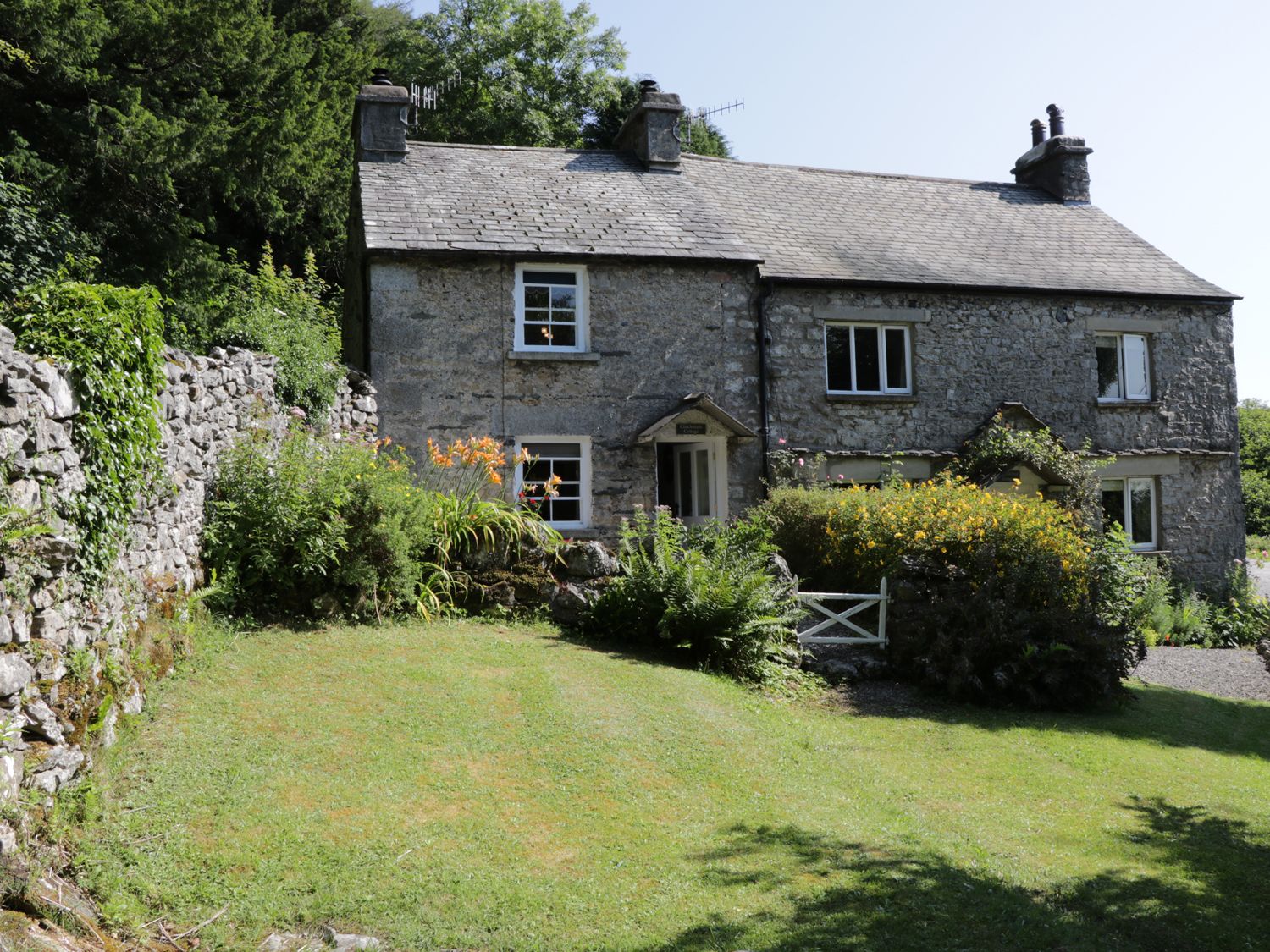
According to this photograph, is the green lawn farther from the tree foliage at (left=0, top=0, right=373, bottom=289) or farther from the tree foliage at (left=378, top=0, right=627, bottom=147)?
the tree foliage at (left=378, top=0, right=627, bottom=147)

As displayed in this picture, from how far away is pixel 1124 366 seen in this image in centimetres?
Answer: 1788

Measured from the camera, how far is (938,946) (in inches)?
184

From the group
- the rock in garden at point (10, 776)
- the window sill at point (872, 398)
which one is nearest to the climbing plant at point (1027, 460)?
the window sill at point (872, 398)

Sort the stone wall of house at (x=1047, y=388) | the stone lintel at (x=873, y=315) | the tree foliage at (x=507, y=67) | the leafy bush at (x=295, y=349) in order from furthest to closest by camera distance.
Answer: the tree foliage at (x=507, y=67), the stone lintel at (x=873, y=315), the stone wall of house at (x=1047, y=388), the leafy bush at (x=295, y=349)

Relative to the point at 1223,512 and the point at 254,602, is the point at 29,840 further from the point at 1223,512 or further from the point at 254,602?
the point at 1223,512

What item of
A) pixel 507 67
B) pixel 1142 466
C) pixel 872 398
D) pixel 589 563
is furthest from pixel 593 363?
pixel 507 67

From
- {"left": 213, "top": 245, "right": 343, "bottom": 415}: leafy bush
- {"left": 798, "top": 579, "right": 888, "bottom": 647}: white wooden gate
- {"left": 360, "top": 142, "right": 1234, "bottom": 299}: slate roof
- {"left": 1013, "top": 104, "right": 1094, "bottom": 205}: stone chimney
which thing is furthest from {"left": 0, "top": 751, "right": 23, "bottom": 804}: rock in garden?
{"left": 1013, "top": 104, "right": 1094, "bottom": 205}: stone chimney

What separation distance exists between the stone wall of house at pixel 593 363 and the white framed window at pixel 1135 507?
695 cm

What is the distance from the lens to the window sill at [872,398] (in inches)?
635

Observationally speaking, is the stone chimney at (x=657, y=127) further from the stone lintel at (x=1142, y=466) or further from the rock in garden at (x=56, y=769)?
the rock in garden at (x=56, y=769)

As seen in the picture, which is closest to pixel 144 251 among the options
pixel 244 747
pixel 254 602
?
pixel 254 602

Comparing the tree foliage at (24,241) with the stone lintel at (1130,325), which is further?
the stone lintel at (1130,325)

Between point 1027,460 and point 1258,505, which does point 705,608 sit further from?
point 1258,505

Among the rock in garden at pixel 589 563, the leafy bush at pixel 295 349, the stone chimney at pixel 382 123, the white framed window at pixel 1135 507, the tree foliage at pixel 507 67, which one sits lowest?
the rock in garden at pixel 589 563
